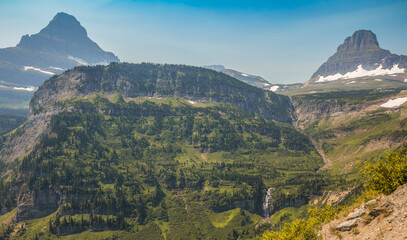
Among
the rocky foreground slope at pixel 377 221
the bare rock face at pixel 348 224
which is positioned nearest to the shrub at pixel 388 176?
the rocky foreground slope at pixel 377 221

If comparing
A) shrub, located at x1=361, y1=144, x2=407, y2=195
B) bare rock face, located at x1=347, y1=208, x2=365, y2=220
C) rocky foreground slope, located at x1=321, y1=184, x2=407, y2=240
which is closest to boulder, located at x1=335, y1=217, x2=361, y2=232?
rocky foreground slope, located at x1=321, y1=184, x2=407, y2=240

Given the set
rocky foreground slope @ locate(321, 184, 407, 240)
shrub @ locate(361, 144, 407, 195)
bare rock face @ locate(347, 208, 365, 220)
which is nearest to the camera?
rocky foreground slope @ locate(321, 184, 407, 240)

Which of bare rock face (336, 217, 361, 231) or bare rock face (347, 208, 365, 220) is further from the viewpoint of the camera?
bare rock face (347, 208, 365, 220)

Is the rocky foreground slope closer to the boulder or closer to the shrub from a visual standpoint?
the boulder

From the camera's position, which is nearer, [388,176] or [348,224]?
[348,224]

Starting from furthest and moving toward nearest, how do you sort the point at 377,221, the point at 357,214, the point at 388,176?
the point at 388,176 < the point at 357,214 < the point at 377,221

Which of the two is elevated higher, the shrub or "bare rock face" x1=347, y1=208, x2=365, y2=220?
the shrub

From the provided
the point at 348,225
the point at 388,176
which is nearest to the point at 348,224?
the point at 348,225

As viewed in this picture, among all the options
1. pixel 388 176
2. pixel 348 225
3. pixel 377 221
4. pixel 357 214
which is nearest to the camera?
pixel 377 221

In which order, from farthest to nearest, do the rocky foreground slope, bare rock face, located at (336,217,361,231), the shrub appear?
the shrub
bare rock face, located at (336,217,361,231)
the rocky foreground slope

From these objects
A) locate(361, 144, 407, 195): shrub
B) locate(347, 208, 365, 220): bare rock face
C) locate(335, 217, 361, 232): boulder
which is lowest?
locate(335, 217, 361, 232): boulder

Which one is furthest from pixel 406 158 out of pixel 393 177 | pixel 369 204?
pixel 369 204

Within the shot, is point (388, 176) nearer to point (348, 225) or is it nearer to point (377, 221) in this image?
point (377, 221)

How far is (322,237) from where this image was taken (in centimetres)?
5272
